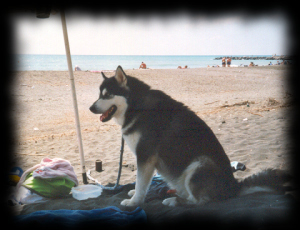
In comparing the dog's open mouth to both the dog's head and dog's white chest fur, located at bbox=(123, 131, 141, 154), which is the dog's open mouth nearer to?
the dog's head

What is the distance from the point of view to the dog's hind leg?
2.26m

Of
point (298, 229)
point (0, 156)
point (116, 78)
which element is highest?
point (116, 78)

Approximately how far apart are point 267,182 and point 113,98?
167cm

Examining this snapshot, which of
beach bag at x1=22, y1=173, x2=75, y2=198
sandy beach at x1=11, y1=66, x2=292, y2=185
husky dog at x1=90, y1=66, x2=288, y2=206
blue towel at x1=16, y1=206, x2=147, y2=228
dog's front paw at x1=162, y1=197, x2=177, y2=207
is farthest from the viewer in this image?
sandy beach at x1=11, y1=66, x2=292, y2=185

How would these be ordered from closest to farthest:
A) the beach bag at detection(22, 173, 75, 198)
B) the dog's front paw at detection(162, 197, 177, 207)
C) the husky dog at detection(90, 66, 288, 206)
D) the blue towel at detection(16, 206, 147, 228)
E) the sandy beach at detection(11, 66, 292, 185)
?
the blue towel at detection(16, 206, 147, 228) < the husky dog at detection(90, 66, 288, 206) < the dog's front paw at detection(162, 197, 177, 207) < the beach bag at detection(22, 173, 75, 198) < the sandy beach at detection(11, 66, 292, 185)

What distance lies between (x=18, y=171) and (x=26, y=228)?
1.16 meters

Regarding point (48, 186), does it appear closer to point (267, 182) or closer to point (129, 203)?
point (129, 203)

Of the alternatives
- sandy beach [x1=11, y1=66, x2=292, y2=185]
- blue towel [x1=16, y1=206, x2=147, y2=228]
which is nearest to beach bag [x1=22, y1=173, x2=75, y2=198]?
blue towel [x1=16, y1=206, x2=147, y2=228]

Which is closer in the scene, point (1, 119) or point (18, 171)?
point (18, 171)

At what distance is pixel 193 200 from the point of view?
2.18m

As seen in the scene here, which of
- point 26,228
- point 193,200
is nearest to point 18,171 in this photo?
point 26,228

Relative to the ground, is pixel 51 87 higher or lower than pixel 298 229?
higher

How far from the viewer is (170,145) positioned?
7.38ft

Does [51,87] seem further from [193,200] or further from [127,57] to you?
[193,200]
